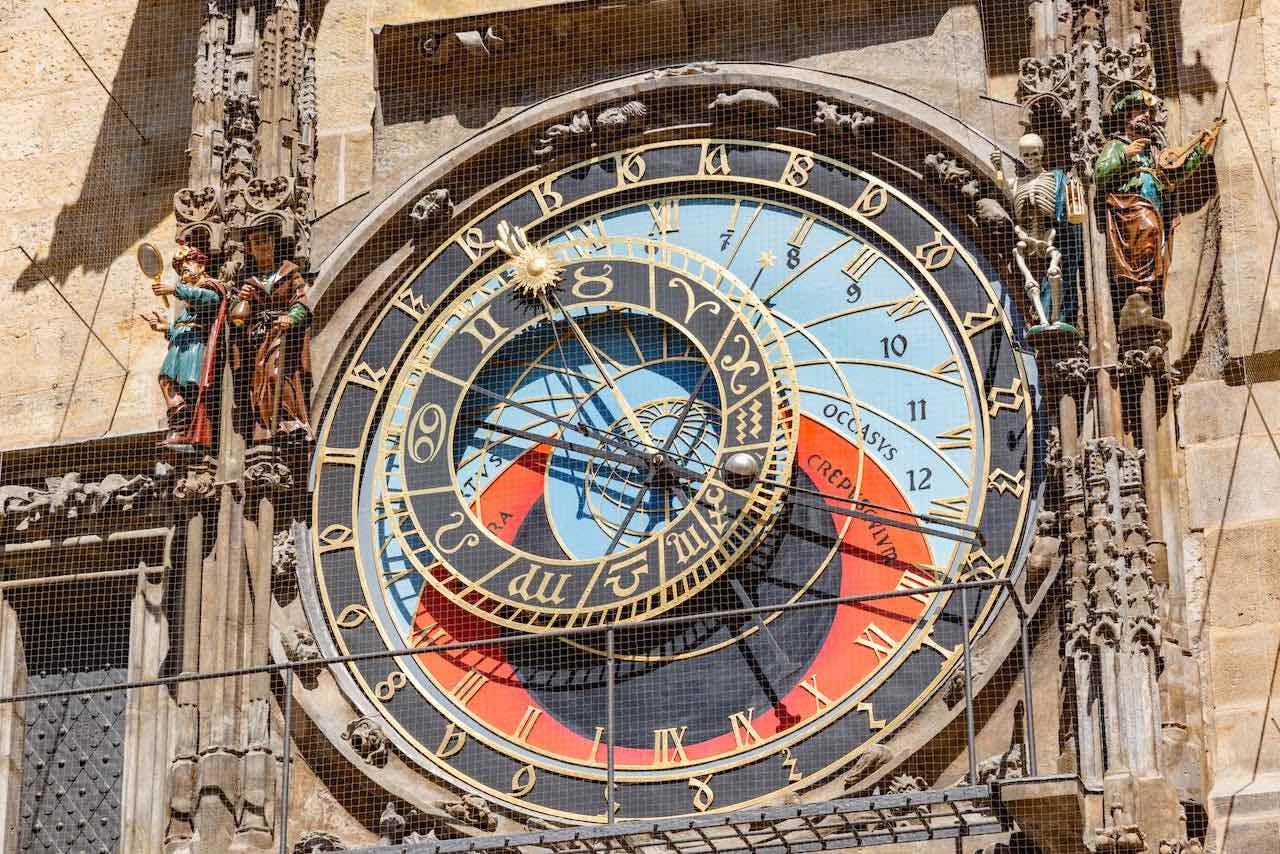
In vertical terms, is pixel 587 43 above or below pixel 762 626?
above

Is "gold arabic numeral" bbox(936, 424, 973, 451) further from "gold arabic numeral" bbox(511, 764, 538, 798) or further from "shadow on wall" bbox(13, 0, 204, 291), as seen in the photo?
"shadow on wall" bbox(13, 0, 204, 291)

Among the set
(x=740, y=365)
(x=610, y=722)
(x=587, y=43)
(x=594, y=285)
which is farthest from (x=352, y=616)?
(x=587, y=43)

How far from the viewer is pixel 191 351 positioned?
13.4 m

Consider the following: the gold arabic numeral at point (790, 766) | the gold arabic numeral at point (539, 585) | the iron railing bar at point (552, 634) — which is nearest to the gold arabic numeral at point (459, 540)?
the gold arabic numeral at point (539, 585)

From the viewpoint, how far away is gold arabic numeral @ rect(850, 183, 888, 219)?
513 inches

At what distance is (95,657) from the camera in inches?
532

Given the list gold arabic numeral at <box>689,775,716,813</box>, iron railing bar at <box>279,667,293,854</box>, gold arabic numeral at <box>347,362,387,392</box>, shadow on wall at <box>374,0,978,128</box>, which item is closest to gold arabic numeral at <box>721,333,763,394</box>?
shadow on wall at <box>374,0,978,128</box>

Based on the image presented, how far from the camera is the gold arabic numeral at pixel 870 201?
1302 centimetres

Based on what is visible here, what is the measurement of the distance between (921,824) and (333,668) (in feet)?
8.18

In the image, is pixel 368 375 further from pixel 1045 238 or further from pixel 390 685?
pixel 1045 238

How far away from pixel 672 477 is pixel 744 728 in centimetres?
107

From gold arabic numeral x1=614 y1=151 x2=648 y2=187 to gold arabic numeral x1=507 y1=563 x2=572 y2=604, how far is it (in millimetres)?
1687

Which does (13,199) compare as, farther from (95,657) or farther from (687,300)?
(687,300)

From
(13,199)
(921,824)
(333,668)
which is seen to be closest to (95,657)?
(333,668)
